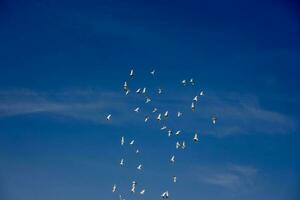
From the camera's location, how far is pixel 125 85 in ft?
107

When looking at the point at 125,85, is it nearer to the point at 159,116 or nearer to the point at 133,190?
the point at 159,116

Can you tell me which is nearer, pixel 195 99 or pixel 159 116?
pixel 159 116

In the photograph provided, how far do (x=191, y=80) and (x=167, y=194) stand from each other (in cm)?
1524

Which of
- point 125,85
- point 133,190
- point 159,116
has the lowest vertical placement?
point 133,190

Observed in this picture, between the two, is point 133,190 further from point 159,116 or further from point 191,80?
point 191,80

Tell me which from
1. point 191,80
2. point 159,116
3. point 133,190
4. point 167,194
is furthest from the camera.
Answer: point 167,194

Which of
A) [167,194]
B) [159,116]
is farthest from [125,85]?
[167,194]

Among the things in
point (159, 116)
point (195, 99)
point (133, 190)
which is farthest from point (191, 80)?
point (133, 190)

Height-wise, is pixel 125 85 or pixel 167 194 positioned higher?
pixel 125 85

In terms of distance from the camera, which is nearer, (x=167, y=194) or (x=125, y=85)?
(x=125, y=85)

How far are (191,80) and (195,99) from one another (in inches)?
321

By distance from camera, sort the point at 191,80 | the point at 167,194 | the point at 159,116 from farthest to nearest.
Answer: the point at 167,194
the point at 159,116
the point at 191,80

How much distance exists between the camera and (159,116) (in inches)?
1230

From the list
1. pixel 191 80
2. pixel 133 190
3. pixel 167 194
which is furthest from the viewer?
pixel 167 194
